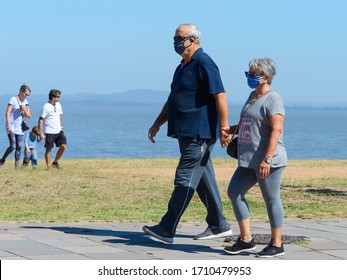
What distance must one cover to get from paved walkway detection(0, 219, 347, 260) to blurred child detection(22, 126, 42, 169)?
10.1 m

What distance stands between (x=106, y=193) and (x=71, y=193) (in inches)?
22.5

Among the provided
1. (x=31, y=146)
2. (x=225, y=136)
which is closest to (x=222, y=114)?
(x=225, y=136)

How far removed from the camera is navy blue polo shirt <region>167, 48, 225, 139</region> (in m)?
9.20

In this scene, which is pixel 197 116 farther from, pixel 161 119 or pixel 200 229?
pixel 200 229

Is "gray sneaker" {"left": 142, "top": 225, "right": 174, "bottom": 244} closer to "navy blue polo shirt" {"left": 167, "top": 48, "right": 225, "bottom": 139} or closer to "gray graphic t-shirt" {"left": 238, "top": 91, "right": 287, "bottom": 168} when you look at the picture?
"navy blue polo shirt" {"left": 167, "top": 48, "right": 225, "bottom": 139}

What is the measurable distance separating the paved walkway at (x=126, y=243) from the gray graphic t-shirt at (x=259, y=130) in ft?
2.78

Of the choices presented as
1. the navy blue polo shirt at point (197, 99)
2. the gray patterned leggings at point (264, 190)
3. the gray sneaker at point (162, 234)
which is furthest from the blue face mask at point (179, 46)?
the gray sneaker at point (162, 234)

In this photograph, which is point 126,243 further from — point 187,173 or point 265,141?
point 265,141

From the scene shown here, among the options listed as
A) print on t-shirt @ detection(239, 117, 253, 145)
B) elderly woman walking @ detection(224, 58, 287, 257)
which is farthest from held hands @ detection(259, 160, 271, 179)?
print on t-shirt @ detection(239, 117, 253, 145)

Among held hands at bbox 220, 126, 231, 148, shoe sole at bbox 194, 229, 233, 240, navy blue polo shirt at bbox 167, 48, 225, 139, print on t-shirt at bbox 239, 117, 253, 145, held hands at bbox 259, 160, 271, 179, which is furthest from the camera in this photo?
shoe sole at bbox 194, 229, 233, 240

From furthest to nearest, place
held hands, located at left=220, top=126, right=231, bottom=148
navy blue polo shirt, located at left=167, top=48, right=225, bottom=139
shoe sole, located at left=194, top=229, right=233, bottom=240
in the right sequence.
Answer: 1. shoe sole, located at left=194, top=229, right=233, bottom=240
2. navy blue polo shirt, located at left=167, top=48, right=225, bottom=139
3. held hands, located at left=220, top=126, right=231, bottom=148

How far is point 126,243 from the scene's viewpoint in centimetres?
938

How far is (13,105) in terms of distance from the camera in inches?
813

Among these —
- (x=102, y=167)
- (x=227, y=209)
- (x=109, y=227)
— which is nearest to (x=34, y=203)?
(x=227, y=209)
